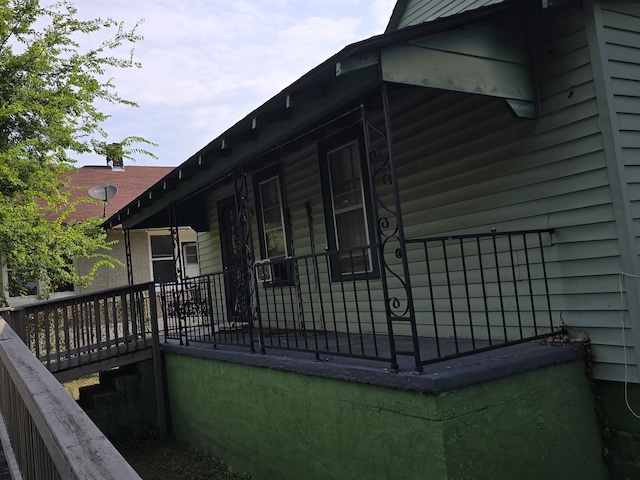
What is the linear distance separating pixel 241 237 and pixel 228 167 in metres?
0.76

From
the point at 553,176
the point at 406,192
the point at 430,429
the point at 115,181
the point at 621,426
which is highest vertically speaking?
the point at 115,181

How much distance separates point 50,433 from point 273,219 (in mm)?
6337

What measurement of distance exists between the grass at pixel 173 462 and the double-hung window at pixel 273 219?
2479 millimetres

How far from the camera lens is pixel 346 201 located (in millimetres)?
6137

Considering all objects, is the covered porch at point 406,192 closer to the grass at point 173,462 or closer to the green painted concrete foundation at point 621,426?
the green painted concrete foundation at point 621,426

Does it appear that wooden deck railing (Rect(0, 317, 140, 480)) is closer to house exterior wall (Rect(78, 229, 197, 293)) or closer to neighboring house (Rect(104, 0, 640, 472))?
neighboring house (Rect(104, 0, 640, 472))

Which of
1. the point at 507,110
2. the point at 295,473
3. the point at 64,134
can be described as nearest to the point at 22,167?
the point at 64,134

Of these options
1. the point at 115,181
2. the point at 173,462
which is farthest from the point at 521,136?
the point at 115,181

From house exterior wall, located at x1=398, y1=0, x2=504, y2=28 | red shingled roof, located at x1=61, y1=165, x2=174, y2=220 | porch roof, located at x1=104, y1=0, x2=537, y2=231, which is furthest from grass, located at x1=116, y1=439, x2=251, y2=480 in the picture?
red shingled roof, located at x1=61, y1=165, x2=174, y2=220

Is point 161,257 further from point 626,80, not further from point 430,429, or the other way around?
point 626,80

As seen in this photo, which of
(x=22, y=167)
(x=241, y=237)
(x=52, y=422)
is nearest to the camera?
(x=52, y=422)

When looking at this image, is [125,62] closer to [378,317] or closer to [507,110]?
[378,317]

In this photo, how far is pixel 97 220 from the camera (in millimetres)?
12781

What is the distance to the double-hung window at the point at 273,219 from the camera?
743 cm
